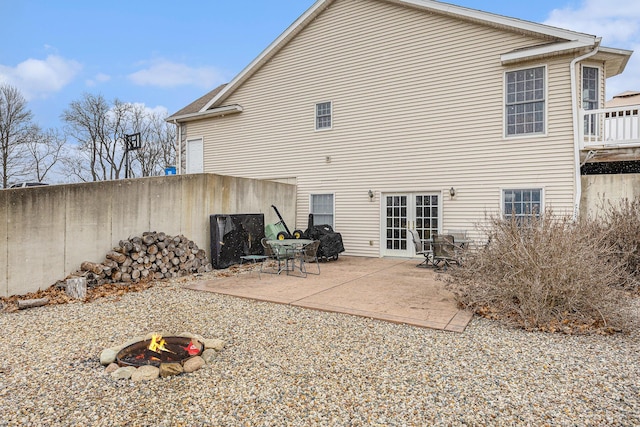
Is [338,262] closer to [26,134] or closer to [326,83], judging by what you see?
[326,83]

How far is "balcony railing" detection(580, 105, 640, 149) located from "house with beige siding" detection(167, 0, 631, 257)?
82mm

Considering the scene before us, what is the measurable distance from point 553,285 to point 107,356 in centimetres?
491

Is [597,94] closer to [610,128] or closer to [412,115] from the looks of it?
[610,128]

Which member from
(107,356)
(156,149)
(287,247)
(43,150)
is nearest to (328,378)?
(107,356)

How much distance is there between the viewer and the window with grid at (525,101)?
29.2 ft

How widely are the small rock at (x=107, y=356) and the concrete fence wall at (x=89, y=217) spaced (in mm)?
3551

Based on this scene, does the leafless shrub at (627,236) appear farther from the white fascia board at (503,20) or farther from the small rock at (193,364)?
the small rock at (193,364)

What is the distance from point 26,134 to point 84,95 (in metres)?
6.30

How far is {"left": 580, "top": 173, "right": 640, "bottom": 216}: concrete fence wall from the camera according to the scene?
8.52 metres

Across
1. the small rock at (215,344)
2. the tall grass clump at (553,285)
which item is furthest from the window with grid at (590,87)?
the small rock at (215,344)

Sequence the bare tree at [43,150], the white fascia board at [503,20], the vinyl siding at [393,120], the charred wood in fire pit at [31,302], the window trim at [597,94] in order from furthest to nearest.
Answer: the bare tree at [43,150]
the vinyl siding at [393,120]
the window trim at [597,94]
the white fascia board at [503,20]
the charred wood in fire pit at [31,302]

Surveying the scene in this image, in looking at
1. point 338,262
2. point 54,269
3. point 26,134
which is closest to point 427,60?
point 338,262

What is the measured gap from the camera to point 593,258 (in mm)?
4461

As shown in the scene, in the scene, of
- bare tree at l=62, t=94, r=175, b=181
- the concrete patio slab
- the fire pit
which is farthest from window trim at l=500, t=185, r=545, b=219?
bare tree at l=62, t=94, r=175, b=181
